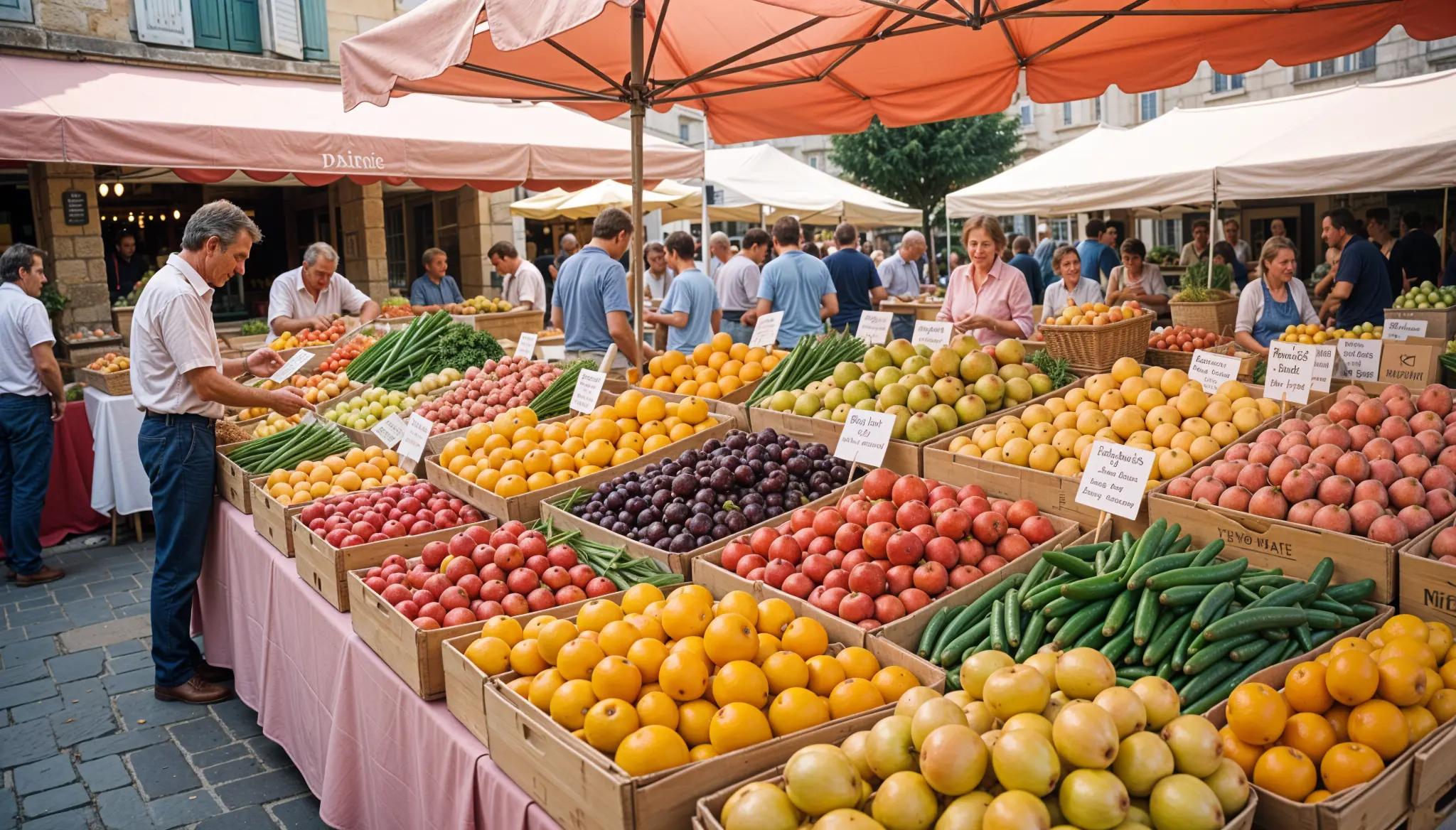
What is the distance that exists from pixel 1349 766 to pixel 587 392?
3383 millimetres

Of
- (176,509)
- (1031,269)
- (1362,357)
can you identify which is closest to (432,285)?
(176,509)

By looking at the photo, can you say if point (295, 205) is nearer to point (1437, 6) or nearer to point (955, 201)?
point (955, 201)

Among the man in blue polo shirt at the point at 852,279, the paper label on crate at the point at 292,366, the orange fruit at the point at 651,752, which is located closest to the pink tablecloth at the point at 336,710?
the orange fruit at the point at 651,752

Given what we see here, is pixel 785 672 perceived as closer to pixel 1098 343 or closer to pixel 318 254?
pixel 1098 343

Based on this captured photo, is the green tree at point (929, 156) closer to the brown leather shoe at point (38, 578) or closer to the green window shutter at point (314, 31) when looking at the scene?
the green window shutter at point (314, 31)

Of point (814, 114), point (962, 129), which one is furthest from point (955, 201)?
point (962, 129)

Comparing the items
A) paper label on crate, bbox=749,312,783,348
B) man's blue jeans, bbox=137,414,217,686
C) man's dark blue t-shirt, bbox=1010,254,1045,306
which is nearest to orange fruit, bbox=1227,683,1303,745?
paper label on crate, bbox=749,312,783,348

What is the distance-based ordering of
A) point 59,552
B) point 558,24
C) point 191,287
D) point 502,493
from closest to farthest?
point 558,24
point 502,493
point 191,287
point 59,552

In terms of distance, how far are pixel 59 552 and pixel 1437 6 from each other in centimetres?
865

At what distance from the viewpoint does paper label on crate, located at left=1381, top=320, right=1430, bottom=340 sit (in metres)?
4.94

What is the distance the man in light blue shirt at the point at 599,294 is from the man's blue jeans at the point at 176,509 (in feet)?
7.11

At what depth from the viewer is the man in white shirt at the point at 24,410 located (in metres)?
6.05

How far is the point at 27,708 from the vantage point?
14.4 feet

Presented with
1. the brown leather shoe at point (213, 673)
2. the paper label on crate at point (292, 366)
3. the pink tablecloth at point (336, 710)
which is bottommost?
the brown leather shoe at point (213, 673)
